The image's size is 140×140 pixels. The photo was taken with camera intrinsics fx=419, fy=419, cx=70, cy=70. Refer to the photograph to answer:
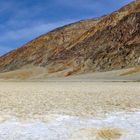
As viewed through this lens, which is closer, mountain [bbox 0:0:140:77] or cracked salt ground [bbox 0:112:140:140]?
cracked salt ground [bbox 0:112:140:140]

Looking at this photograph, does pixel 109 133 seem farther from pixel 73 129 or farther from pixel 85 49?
pixel 85 49

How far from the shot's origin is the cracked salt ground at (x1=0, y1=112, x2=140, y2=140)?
9539 mm

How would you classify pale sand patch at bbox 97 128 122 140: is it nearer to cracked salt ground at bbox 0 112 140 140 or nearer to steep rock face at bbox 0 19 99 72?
cracked salt ground at bbox 0 112 140 140

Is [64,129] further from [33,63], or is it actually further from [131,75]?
[33,63]

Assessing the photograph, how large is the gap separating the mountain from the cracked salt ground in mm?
72348

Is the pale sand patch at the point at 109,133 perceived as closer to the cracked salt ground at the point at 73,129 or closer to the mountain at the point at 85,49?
the cracked salt ground at the point at 73,129

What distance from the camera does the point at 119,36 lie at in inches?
3767

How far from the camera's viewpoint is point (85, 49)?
101438 mm

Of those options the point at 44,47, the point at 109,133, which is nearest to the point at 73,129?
the point at 109,133

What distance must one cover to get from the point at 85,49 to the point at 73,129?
91.4 m

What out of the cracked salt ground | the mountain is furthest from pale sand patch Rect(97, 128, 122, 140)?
the mountain

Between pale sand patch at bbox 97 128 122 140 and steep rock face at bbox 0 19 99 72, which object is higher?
steep rock face at bbox 0 19 99 72

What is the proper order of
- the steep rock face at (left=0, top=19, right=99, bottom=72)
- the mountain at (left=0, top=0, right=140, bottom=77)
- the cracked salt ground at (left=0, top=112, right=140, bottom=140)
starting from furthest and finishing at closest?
the steep rock face at (left=0, top=19, right=99, bottom=72) → the mountain at (left=0, top=0, right=140, bottom=77) → the cracked salt ground at (left=0, top=112, right=140, bottom=140)

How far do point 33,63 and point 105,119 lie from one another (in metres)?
107
